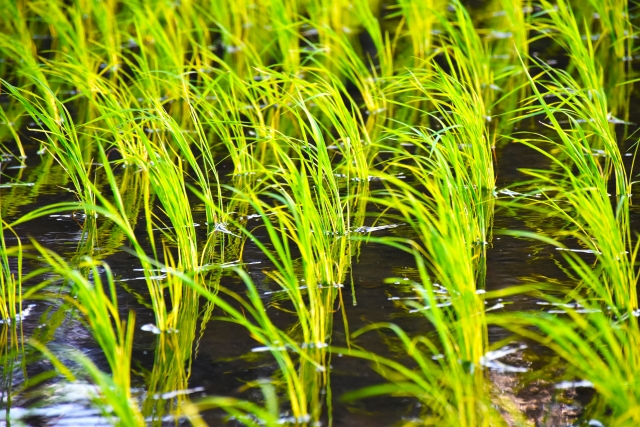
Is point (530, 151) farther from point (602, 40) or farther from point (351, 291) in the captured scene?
point (602, 40)

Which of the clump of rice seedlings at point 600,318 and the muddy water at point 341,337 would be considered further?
the muddy water at point 341,337

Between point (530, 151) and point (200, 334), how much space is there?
1801 millimetres

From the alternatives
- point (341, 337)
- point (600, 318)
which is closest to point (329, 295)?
point (341, 337)

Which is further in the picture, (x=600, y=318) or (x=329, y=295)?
(x=329, y=295)

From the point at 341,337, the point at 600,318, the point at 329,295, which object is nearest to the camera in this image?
the point at 600,318

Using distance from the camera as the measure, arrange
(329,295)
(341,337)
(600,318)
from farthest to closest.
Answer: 1. (329,295)
2. (341,337)
3. (600,318)

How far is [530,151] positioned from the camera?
3.36 meters

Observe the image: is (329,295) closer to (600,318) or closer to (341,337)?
(341,337)

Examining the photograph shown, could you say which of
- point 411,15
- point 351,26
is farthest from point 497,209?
point 351,26

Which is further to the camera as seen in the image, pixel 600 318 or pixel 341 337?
pixel 341 337

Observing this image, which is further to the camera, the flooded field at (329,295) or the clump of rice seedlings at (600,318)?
the flooded field at (329,295)

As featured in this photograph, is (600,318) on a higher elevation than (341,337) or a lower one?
higher

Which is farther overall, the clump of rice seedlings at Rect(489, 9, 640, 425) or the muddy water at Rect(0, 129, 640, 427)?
the muddy water at Rect(0, 129, 640, 427)

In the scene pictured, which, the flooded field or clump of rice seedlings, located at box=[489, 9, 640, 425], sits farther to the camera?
the flooded field
